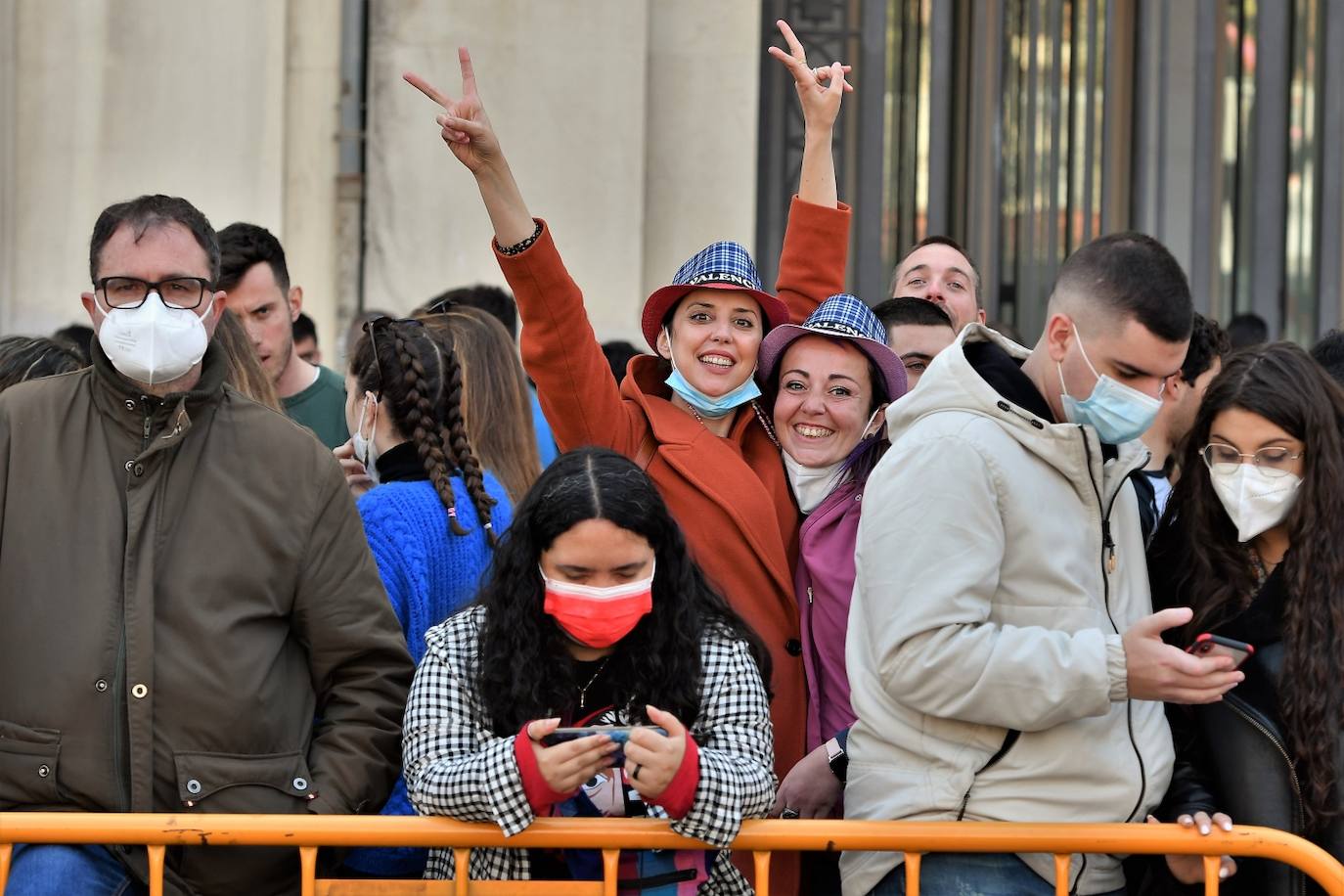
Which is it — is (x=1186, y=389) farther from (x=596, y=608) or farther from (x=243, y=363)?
(x=243, y=363)

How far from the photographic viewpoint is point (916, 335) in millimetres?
5199

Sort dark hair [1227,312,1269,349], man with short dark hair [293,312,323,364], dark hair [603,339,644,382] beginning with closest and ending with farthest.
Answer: dark hair [603,339,644,382]
man with short dark hair [293,312,323,364]
dark hair [1227,312,1269,349]

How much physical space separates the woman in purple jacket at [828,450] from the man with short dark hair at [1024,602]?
42 cm

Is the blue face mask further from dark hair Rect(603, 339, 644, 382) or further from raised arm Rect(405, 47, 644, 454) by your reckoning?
dark hair Rect(603, 339, 644, 382)

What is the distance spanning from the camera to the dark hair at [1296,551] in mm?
3629

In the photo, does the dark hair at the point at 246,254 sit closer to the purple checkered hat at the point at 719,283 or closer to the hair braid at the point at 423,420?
the hair braid at the point at 423,420

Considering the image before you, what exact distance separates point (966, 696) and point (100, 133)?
6.04 m

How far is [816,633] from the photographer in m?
4.10

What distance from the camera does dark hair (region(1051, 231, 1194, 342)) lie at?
3.58 metres

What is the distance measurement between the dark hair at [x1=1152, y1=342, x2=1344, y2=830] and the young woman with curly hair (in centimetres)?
98

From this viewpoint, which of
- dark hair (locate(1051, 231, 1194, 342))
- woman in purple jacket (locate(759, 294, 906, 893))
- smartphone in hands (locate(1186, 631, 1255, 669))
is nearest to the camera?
smartphone in hands (locate(1186, 631, 1255, 669))

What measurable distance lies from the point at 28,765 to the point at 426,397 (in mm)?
1320

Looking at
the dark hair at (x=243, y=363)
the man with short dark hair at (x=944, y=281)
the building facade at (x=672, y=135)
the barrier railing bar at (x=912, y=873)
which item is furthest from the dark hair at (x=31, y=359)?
the building facade at (x=672, y=135)

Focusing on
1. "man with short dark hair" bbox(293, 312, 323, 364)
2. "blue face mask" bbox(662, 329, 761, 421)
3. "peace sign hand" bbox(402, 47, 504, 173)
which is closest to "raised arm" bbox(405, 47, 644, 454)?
"peace sign hand" bbox(402, 47, 504, 173)
